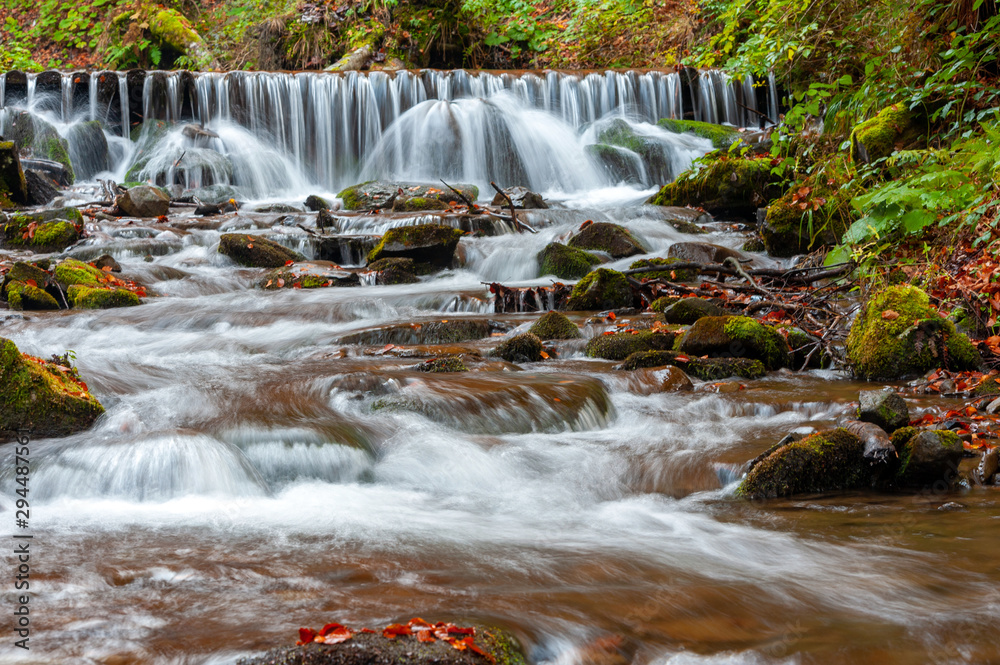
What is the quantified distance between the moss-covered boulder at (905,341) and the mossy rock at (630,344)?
1.33 m

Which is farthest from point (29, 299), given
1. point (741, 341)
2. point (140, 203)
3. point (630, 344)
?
point (741, 341)

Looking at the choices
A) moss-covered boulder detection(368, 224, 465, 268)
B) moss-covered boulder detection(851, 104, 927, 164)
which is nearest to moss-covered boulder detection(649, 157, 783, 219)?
moss-covered boulder detection(851, 104, 927, 164)

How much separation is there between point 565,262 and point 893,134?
12.5ft

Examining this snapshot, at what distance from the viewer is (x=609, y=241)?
9.71 metres

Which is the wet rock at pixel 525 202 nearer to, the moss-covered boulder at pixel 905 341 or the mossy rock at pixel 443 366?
the mossy rock at pixel 443 366

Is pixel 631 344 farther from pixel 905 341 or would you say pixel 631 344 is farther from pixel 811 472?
pixel 811 472

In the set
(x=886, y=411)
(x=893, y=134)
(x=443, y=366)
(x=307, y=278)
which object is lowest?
(x=886, y=411)

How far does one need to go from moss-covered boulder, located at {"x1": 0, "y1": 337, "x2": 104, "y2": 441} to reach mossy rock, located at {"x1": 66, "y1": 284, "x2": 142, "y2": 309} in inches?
156

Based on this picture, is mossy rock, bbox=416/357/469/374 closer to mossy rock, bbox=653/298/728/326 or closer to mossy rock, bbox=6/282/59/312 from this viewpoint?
mossy rock, bbox=653/298/728/326

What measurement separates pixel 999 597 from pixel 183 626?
8.29 ft

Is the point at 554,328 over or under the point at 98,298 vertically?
under

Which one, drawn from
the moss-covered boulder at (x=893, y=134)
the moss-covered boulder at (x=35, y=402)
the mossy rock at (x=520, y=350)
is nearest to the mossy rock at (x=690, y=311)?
the mossy rock at (x=520, y=350)

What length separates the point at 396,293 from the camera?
27.8 ft

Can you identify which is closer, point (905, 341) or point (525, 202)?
point (905, 341)
